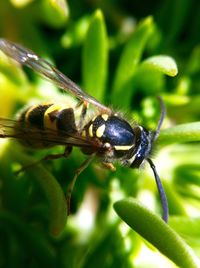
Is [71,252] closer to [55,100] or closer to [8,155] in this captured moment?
[8,155]

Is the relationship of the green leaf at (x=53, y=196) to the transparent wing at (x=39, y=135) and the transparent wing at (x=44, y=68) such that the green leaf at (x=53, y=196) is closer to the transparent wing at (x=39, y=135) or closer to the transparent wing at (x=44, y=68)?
the transparent wing at (x=39, y=135)

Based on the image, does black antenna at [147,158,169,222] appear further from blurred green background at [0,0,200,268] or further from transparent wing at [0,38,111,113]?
transparent wing at [0,38,111,113]

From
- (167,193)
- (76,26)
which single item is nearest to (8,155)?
(167,193)

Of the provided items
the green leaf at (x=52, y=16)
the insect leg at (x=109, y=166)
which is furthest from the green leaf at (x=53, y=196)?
the green leaf at (x=52, y=16)

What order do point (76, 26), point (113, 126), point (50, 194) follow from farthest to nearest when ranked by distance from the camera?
point (76, 26), point (113, 126), point (50, 194)

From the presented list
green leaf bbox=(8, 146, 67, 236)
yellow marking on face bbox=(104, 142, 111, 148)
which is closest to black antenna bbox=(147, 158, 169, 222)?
yellow marking on face bbox=(104, 142, 111, 148)

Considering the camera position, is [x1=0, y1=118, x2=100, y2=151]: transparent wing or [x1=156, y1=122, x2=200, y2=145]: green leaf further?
[x1=0, y1=118, x2=100, y2=151]: transparent wing

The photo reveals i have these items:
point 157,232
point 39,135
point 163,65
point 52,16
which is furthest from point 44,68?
point 157,232

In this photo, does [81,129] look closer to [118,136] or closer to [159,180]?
[118,136]
